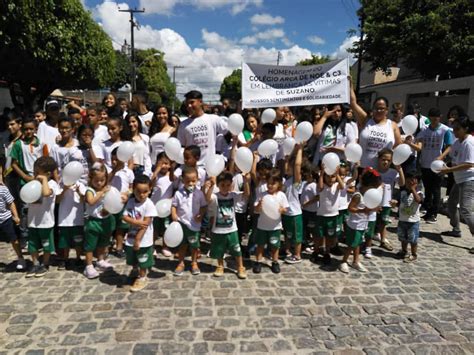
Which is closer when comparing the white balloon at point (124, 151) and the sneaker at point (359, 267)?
the white balloon at point (124, 151)

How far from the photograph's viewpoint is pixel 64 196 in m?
3.96

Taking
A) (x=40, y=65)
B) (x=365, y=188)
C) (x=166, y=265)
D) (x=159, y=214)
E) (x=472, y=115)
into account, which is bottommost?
(x=166, y=265)

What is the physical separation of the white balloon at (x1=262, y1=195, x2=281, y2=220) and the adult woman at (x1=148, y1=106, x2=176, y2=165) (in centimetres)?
164

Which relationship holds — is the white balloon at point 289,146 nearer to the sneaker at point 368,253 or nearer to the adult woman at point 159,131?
the adult woman at point 159,131

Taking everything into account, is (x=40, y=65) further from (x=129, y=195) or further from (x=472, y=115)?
(x=472, y=115)

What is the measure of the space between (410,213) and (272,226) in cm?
195

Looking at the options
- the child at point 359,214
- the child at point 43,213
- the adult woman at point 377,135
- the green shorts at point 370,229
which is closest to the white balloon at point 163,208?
the child at point 43,213

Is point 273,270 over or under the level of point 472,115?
under

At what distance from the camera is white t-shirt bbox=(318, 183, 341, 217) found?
436cm

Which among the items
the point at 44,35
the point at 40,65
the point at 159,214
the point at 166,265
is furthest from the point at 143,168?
the point at 40,65

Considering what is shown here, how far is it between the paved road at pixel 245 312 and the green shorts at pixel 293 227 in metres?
0.36

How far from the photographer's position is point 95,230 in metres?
3.96

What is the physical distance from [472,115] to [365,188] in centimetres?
1124

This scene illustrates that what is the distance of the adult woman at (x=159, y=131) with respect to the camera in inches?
184
